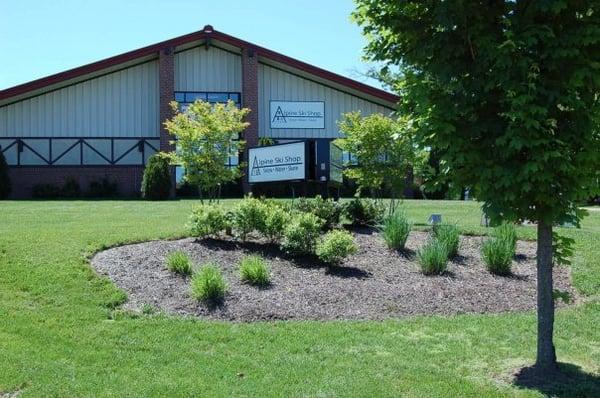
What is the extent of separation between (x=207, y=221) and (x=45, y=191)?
2047 centimetres

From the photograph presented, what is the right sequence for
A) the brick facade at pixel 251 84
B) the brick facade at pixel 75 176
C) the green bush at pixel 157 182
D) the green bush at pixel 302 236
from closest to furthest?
the green bush at pixel 302 236 < the green bush at pixel 157 182 < the brick facade at pixel 75 176 < the brick facade at pixel 251 84

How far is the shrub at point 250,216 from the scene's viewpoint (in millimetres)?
10266

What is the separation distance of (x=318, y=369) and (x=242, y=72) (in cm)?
2651

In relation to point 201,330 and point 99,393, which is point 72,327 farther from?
point 99,393

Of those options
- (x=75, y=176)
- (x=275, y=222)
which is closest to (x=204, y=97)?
(x=75, y=176)

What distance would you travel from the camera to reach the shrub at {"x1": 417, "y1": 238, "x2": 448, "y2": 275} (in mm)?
9227

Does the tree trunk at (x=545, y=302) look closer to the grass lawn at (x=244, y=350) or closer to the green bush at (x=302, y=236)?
the grass lawn at (x=244, y=350)

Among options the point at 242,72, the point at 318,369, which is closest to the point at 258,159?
the point at 318,369

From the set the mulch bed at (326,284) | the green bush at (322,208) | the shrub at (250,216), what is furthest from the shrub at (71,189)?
the shrub at (250,216)

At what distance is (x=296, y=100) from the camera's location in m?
31.6

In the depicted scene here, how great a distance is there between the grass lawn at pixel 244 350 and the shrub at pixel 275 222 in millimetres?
2742

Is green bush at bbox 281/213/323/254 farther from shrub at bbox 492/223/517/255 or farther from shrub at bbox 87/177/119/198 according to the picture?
shrub at bbox 87/177/119/198

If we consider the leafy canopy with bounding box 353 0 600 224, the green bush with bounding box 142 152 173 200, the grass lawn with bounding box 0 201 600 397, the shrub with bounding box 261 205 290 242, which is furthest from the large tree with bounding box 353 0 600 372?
the green bush with bounding box 142 152 173 200

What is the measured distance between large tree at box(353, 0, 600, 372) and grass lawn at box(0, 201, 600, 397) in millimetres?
835
